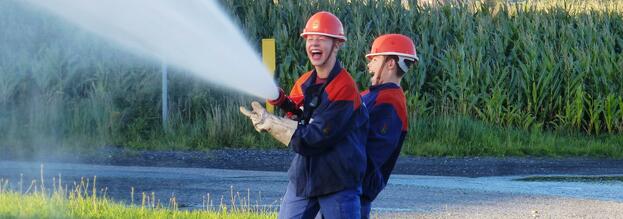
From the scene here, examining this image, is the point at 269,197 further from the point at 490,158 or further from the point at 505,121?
the point at 505,121

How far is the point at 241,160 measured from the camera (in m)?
13.9

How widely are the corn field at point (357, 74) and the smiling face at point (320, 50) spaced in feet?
30.7

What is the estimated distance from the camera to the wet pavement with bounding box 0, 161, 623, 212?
10305 mm

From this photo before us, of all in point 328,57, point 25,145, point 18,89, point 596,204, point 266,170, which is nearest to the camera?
point 328,57

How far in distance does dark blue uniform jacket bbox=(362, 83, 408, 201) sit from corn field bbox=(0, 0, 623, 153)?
9.01 metres

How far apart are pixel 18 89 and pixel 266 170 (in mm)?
4618

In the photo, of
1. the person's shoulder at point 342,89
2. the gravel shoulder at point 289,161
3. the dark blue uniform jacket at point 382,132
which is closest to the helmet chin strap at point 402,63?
the dark blue uniform jacket at point 382,132

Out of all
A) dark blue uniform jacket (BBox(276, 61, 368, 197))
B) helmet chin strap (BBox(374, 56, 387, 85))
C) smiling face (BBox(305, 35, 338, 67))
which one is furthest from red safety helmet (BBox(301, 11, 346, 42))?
helmet chin strap (BBox(374, 56, 387, 85))

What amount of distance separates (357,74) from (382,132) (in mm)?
11350

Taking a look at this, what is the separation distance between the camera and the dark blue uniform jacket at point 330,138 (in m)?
5.31

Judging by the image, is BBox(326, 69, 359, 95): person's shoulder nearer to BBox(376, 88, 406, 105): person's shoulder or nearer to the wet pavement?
BBox(376, 88, 406, 105): person's shoulder

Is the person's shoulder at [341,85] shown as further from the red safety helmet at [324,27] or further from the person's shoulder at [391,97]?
the person's shoulder at [391,97]

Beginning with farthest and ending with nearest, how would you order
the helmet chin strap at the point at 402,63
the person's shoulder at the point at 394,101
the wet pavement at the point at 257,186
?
the wet pavement at the point at 257,186 < the helmet chin strap at the point at 402,63 < the person's shoulder at the point at 394,101

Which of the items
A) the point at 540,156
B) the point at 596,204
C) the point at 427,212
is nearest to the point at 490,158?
the point at 540,156
